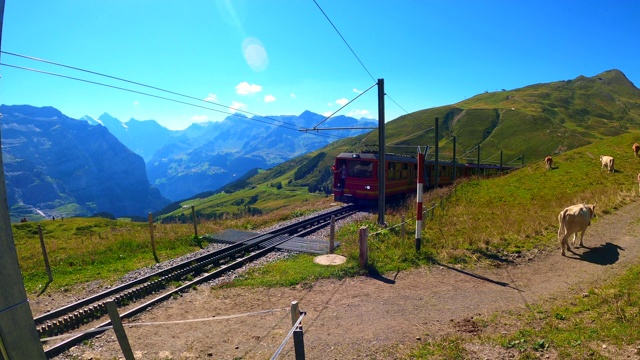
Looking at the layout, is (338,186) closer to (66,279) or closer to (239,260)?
(239,260)

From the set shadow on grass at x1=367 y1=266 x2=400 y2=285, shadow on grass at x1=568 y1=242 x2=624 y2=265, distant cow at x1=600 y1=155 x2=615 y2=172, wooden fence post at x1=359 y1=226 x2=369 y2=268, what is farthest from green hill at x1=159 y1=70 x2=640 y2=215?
shadow on grass at x1=367 y1=266 x2=400 y2=285

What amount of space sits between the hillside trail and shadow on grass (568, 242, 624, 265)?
0.08 ft

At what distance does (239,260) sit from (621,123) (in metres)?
217

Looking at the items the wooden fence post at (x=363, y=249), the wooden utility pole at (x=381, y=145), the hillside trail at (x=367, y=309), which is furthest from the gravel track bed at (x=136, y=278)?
the wooden utility pole at (x=381, y=145)

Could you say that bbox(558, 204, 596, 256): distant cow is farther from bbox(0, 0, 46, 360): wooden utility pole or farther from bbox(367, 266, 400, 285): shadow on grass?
bbox(0, 0, 46, 360): wooden utility pole

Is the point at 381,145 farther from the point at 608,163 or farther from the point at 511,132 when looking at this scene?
the point at 511,132

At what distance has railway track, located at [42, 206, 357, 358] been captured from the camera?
8211 millimetres

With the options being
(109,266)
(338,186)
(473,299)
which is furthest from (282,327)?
(338,186)

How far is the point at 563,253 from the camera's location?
35.6ft

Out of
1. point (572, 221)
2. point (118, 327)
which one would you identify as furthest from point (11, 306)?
point (572, 221)

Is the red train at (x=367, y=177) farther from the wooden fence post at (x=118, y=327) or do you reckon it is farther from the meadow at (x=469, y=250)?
the wooden fence post at (x=118, y=327)

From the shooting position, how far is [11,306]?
3.04 meters

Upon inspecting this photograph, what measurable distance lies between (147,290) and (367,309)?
6.45 meters

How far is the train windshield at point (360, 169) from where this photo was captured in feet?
78.4
